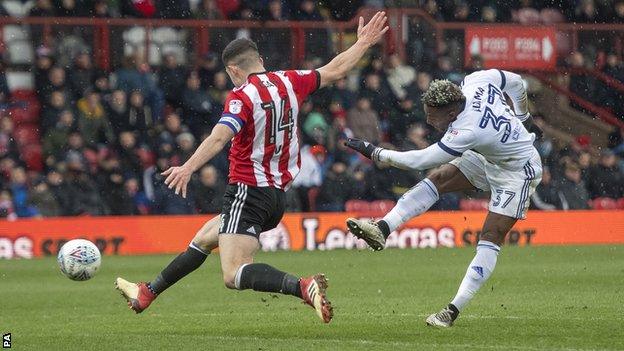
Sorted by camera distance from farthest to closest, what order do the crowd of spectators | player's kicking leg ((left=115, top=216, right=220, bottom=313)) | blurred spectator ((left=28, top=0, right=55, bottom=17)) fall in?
blurred spectator ((left=28, top=0, right=55, bottom=17)), the crowd of spectators, player's kicking leg ((left=115, top=216, right=220, bottom=313))

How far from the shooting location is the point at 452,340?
375 inches

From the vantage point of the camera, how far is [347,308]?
1241cm

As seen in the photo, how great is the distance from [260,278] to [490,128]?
228 centimetres

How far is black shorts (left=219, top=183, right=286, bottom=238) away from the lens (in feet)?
31.6

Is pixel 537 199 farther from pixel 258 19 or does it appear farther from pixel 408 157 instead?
pixel 408 157

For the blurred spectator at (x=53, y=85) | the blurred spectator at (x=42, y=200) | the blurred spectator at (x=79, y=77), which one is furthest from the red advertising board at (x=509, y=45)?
the blurred spectator at (x=42, y=200)

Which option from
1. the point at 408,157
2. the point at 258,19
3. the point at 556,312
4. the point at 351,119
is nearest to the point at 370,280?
the point at 556,312

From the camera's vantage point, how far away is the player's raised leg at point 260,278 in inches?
349

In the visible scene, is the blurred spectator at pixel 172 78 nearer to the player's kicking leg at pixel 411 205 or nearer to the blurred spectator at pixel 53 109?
the blurred spectator at pixel 53 109

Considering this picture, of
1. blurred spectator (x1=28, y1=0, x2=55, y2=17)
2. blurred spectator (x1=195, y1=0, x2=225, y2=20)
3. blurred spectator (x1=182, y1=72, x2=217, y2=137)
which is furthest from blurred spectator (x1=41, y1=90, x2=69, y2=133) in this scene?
blurred spectator (x1=195, y1=0, x2=225, y2=20)

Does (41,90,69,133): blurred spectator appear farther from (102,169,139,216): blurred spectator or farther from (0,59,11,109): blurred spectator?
(102,169,139,216): blurred spectator

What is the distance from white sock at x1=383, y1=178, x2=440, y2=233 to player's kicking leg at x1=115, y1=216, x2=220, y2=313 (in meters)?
1.41

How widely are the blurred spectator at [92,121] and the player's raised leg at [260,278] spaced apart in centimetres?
1258

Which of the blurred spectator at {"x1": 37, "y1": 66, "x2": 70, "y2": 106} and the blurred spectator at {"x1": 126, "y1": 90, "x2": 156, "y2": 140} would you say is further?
the blurred spectator at {"x1": 126, "y1": 90, "x2": 156, "y2": 140}
